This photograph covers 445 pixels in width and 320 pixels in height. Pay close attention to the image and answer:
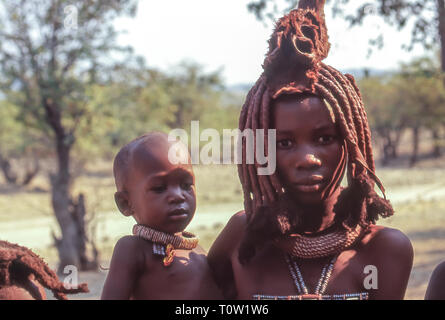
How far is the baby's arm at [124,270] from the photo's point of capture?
1.88 metres

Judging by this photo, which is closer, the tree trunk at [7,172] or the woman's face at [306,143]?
the woman's face at [306,143]

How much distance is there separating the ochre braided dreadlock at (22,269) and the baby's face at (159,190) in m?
0.38

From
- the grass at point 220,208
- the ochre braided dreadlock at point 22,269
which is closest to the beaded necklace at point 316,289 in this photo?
the ochre braided dreadlock at point 22,269

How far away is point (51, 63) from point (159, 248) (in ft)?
26.9

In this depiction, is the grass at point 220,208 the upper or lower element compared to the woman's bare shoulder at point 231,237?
lower

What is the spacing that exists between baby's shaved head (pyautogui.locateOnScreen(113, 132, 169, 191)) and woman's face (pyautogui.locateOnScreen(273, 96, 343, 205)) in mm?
421

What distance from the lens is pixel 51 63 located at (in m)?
9.49

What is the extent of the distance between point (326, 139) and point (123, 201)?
2.52ft

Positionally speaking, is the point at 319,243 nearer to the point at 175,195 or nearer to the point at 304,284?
the point at 304,284

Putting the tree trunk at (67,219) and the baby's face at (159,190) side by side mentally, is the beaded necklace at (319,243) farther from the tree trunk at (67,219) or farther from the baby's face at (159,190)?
the tree trunk at (67,219)

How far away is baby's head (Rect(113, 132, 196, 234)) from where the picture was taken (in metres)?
1.97

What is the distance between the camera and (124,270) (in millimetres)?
1899

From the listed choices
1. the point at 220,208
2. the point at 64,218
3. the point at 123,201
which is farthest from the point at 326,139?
the point at 220,208
